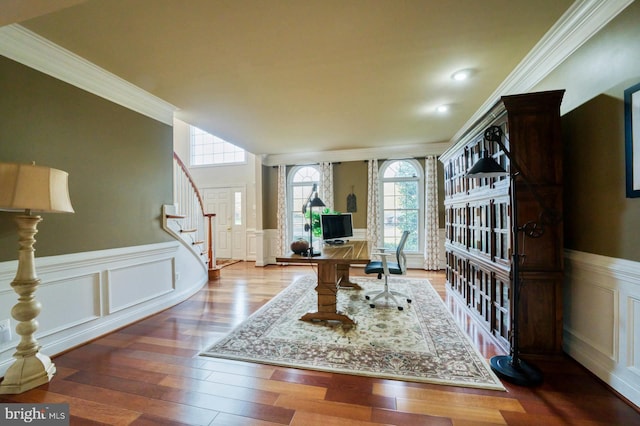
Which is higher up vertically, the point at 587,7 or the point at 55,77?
the point at 587,7

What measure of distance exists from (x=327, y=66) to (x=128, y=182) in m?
2.54

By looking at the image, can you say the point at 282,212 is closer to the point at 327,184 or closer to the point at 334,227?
the point at 327,184

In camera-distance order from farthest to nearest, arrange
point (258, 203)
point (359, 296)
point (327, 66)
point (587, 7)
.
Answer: point (258, 203) < point (359, 296) < point (327, 66) < point (587, 7)

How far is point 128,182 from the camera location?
9.78 ft

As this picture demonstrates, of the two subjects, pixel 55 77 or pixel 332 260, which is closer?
pixel 55 77

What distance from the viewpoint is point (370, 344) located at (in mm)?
2391

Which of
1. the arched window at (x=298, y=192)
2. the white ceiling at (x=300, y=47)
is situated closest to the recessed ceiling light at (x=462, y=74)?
the white ceiling at (x=300, y=47)

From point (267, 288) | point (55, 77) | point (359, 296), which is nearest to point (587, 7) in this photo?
point (359, 296)

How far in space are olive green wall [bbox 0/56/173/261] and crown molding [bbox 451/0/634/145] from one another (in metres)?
3.80

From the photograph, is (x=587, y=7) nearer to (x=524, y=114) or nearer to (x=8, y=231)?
(x=524, y=114)

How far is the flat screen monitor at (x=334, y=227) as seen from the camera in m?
3.82

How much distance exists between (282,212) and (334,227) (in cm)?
261

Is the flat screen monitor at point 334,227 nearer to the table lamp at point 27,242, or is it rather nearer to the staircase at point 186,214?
the staircase at point 186,214

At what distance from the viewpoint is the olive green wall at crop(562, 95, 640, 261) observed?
168cm
